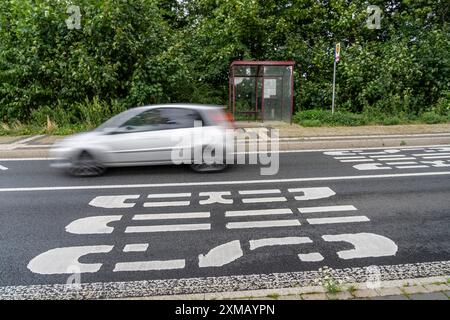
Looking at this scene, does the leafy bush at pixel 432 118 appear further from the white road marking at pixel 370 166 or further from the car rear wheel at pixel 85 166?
the car rear wheel at pixel 85 166

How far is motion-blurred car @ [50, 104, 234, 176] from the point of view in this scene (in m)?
7.43

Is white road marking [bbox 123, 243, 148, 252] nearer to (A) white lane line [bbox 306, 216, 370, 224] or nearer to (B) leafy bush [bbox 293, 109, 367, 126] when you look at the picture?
(A) white lane line [bbox 306, 216, 370, 224]

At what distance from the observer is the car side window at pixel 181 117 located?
754 cm

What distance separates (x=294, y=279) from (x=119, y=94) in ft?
41.4

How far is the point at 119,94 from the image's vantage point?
1433 cm

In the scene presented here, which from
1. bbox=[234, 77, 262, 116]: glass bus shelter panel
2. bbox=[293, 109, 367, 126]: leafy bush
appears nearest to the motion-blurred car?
bbox=[293, 109, 367, 126]: leafy bush

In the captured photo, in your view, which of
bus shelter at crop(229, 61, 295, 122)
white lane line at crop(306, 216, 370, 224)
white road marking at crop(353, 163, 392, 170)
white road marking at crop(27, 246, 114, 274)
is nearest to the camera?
white road marking at crop(27, 246, 114, 274)

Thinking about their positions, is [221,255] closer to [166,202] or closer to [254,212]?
[254,212]

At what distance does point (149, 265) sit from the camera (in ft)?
12.3

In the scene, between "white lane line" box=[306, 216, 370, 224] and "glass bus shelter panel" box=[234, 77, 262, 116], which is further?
"glass bus shelter panel" box=[234, 77, 262, 116]

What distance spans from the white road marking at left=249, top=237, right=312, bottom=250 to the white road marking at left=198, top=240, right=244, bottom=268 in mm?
193

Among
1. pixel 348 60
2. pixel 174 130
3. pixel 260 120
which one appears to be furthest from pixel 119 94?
pixel 348 60

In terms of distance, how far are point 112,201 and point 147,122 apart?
7.49ft

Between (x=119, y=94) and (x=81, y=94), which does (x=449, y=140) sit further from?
(x=81, y=94)
